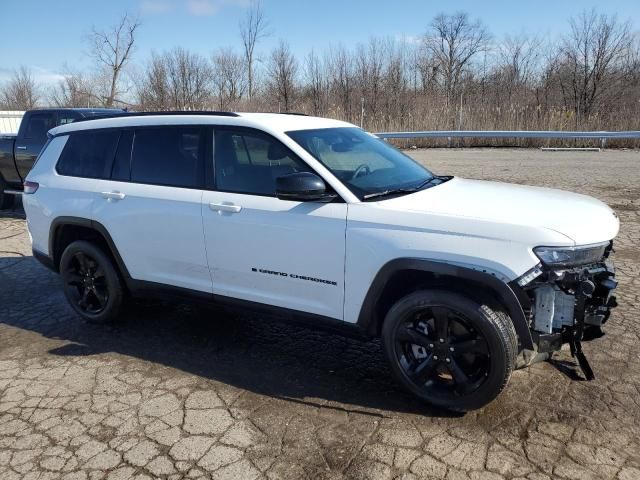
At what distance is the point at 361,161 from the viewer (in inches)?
154

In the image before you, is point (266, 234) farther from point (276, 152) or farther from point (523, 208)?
point (523, 208)

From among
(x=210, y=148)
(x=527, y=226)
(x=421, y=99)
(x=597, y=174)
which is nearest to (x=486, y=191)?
(x=527, y=226)

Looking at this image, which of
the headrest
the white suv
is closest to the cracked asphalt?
the white suv

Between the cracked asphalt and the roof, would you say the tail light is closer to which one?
the roof

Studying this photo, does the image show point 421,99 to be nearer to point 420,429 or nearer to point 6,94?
point 420,429

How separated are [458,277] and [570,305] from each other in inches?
25.8

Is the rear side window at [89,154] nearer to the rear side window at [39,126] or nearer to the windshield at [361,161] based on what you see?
the windshield at [361,161]

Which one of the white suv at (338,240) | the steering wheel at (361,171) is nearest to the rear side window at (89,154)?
the white suv at (338,240)

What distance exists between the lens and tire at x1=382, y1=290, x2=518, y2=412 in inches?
118

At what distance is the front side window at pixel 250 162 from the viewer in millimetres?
3627

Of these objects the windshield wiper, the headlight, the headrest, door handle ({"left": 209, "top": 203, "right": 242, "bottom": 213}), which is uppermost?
the headrest

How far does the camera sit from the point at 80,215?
450 cm

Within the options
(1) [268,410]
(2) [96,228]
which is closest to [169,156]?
(2) [96,228]

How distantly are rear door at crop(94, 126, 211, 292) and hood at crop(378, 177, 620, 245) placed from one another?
1557 millimetres
